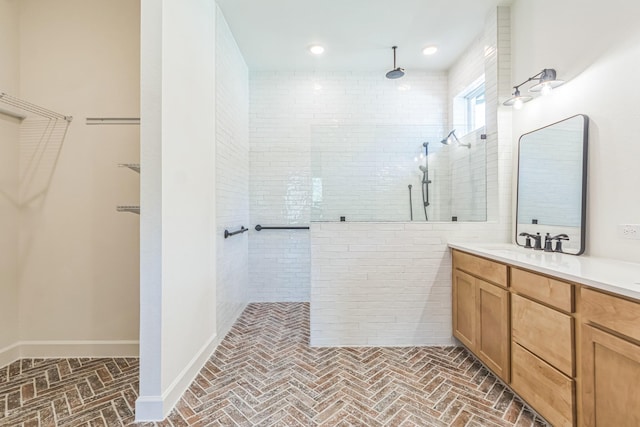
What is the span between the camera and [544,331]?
1712 millimetres

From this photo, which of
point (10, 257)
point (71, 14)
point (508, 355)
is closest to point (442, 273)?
point (508, 355)

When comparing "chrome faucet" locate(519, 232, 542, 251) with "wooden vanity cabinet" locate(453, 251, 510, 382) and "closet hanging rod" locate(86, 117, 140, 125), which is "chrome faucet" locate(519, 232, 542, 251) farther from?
"closet hanging rod" locate(86, 117, 140, 125)

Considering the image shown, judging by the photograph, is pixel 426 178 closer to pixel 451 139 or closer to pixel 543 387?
pixel 451 139

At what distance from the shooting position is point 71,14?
101 inches

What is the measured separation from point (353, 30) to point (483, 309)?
2968mm

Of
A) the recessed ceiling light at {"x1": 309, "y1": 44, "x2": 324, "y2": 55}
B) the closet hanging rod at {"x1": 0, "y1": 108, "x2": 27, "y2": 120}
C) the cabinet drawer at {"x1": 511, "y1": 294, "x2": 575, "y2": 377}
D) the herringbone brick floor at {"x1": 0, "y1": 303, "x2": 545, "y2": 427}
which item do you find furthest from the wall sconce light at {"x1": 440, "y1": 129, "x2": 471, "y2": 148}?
the closet hanging rod at {"x1": 0, "y1": 108, "x2": 27, "y2": 120}

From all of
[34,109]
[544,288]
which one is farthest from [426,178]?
[34,109]

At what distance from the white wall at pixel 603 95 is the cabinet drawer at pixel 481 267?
24.7 inches

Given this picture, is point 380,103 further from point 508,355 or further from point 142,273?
point 142,273

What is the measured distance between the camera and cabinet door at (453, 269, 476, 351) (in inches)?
96.7

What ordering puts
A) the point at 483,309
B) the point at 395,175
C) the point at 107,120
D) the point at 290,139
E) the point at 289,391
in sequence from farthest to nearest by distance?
the point at 290,139
the point at 395,175
the point at 107,120
the point at 483,309
the point at 289,391

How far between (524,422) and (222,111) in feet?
11.0

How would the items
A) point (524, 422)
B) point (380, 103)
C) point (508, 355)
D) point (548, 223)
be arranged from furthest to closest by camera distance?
point (380, 103)
point (548, 223)
point (508, 355)
point (524, 422)

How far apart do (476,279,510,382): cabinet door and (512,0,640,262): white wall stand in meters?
0.70
